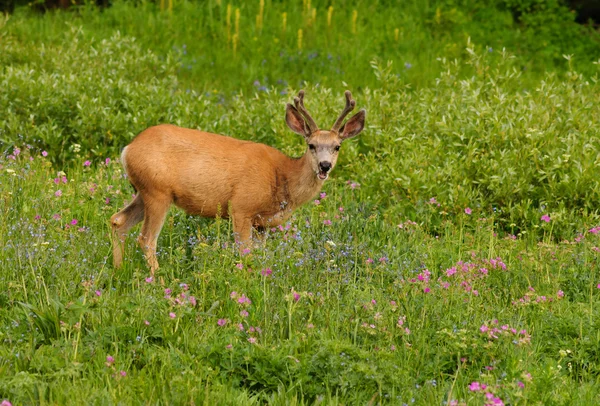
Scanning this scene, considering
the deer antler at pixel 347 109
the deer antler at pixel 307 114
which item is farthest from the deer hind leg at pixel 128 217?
the deer antler at pixel 347 109

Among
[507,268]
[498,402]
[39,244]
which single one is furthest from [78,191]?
[498,402]

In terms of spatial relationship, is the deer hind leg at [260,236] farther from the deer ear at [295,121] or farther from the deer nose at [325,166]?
the deer ear at [295,121]

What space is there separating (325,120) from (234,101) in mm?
2316

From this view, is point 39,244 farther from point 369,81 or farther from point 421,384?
point 369,81

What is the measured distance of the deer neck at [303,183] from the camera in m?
7.30

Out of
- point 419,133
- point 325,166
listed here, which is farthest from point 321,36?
point 325,166

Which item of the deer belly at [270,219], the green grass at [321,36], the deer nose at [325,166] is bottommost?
the green grass at [321,36]

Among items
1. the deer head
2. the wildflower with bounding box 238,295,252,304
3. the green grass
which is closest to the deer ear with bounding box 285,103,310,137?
the deer head

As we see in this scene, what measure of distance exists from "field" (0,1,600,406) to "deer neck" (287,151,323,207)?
0.21 metres

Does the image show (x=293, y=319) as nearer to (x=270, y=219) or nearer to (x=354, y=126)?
(x=270, y=219)

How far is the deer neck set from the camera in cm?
730

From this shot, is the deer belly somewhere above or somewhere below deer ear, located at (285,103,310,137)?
below

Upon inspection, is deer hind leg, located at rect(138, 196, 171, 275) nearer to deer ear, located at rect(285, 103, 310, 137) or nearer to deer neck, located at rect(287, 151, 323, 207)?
deer neck, located at rect(287, 151, 323, 207)

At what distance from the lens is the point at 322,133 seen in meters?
7.40
